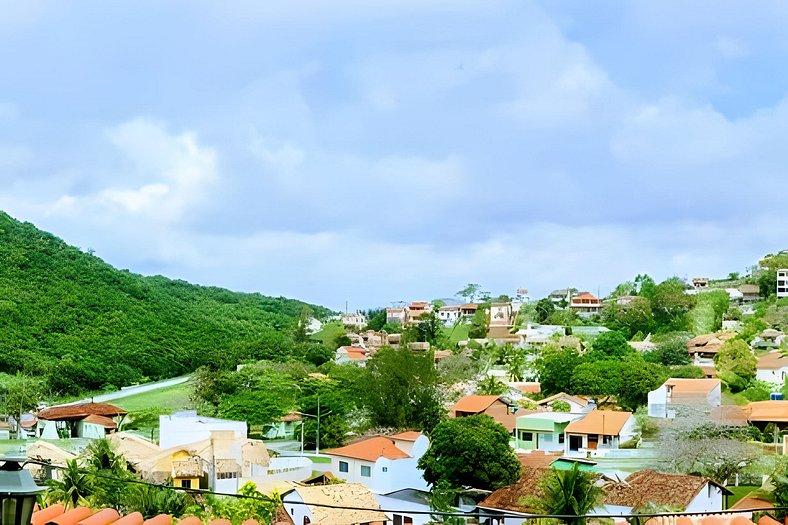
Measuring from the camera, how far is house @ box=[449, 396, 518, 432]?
1318 cm

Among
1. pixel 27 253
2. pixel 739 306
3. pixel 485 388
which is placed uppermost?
pixel 27 253

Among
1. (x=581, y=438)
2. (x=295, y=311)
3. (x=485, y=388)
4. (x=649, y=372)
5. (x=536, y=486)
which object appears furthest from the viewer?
(x=295, y=311)

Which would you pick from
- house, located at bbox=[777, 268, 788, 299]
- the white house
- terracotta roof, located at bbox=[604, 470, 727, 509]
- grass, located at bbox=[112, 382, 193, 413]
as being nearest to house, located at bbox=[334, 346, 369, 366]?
grass, located at bbox=[112, 382, 193, 413]

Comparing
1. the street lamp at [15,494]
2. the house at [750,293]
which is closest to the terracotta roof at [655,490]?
the street lamp at [15,494]

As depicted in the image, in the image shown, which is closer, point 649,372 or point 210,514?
point 210,514

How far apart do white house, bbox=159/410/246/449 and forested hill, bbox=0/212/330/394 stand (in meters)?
5.90

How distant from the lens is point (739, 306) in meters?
21.0

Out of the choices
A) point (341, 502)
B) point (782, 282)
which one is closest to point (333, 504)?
point (341, 502)

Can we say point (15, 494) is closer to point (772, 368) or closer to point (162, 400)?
point (772, 368)

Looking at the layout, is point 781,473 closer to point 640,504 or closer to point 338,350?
point 640,504

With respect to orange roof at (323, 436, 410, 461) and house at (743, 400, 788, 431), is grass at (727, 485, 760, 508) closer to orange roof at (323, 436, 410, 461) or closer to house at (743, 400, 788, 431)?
house at (743, 400, 788, 431)

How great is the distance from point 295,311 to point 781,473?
18.0 m

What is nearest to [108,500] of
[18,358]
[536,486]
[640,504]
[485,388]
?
[536,486]

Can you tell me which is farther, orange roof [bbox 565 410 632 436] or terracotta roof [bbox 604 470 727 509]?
orange roof [bbox 565 410 632 436]
